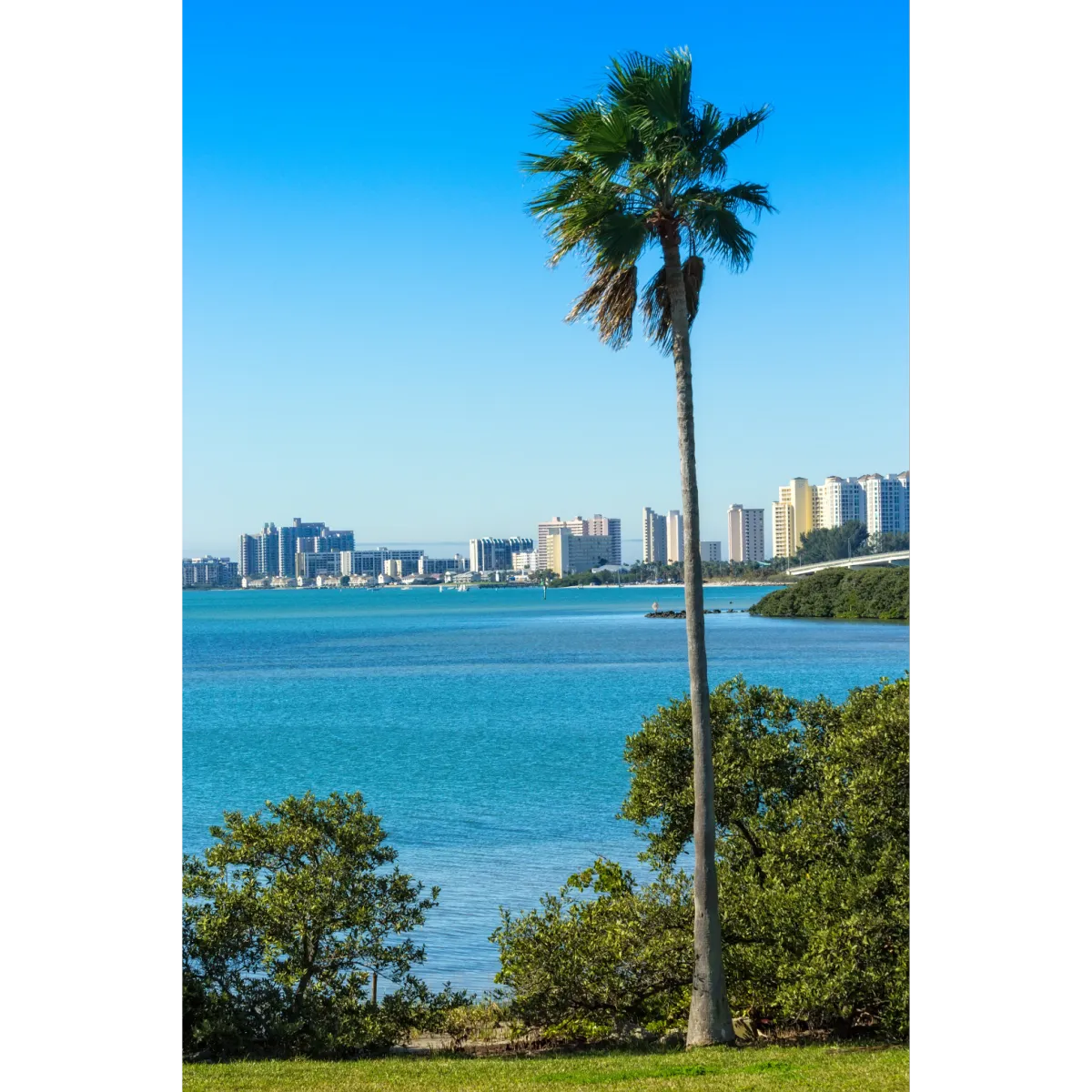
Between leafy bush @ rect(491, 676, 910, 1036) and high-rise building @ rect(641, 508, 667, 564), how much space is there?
7017cm

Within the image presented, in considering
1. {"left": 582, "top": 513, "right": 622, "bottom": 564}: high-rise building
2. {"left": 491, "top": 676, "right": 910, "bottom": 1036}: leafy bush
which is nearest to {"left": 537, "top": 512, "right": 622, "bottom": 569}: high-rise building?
{"left": 582, "top": 513, "right": 622, "bottom": 564}: high-rise building

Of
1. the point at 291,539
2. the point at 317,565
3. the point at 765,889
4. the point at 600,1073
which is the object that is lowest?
the point at 600,1073

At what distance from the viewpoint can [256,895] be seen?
25.8 ft

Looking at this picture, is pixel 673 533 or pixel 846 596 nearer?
pixel 846 596

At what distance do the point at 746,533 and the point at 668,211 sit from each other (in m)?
70.4

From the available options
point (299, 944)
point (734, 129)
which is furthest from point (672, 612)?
point (734, 129)

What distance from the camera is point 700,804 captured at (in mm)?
7262

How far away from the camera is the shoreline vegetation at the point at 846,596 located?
163 feet

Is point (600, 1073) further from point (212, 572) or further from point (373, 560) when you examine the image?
point (212, 572)

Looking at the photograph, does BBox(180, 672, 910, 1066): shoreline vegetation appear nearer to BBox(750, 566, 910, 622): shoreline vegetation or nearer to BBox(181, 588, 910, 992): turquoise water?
BBox(181, 588, 910, 992): turquoise water

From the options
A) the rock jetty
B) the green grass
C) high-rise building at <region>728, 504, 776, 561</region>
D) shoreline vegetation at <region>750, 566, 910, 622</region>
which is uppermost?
high-rise building at <region>728, 504, 776, 561</region>

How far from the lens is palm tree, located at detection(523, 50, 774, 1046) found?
7020mm

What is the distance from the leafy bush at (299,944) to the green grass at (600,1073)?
351 millimetres
